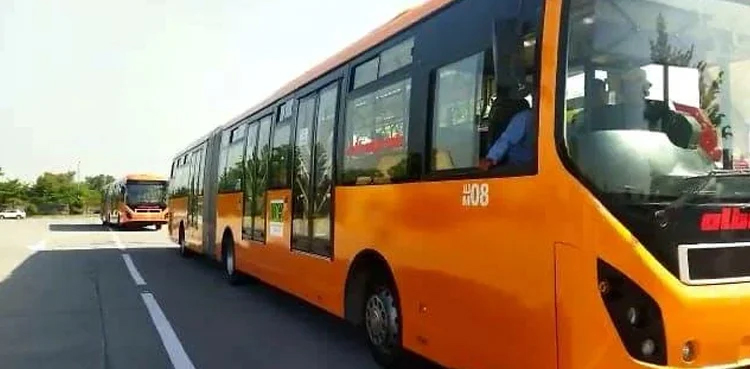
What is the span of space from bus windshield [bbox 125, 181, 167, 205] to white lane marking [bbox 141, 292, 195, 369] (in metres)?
26.2

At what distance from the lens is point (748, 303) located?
3.58 m

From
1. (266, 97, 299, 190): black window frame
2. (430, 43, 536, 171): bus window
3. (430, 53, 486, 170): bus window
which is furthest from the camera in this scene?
(266, 97, 299, 190): black window frame

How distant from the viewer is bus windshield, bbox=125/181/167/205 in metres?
34.7

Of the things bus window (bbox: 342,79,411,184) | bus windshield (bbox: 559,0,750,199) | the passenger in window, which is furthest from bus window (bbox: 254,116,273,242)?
bus windshield (bbox: 559,0,750,199)

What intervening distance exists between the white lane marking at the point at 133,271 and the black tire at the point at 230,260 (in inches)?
59.1

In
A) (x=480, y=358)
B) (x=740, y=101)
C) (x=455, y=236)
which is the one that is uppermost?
(x=740, y=101)

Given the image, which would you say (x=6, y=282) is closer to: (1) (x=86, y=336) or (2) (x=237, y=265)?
(2) (x=237, y=265)

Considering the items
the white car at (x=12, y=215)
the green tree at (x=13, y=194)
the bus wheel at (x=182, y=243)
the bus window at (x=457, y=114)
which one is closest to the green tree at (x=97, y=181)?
the green tree at (x=13, y=194)

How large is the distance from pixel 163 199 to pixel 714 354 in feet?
113

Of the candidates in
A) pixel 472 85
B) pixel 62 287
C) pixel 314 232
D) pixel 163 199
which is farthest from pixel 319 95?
pixel 163 199

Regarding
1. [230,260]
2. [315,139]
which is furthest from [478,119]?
[230,260]

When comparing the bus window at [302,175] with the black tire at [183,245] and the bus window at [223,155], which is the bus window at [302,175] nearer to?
the bus window at [223,155]

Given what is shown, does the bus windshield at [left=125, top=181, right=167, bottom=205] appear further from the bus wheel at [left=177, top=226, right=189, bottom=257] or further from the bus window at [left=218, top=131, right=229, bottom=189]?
the bus window at [left=218, top=131, right=229, bottom=189]

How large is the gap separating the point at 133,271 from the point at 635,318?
12426mm
